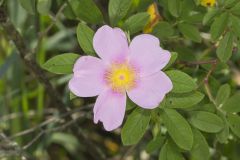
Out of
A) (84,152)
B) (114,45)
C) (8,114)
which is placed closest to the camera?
(114,45)

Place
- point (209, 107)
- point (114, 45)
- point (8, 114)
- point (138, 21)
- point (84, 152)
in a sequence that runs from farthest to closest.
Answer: point (84, 152), point (8, 114), point (209, 107), point (138, 21), point (114, 45)

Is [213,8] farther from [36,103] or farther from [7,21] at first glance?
[36,103]

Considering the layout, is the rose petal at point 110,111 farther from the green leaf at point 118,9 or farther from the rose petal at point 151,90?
the green leaf at point 118,9

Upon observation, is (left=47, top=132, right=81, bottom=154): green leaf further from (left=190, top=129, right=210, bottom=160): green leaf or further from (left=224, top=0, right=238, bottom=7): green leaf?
(left=224, top=0, right=238, bottom=7): green leaf

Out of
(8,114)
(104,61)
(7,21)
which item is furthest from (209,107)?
(8,114)

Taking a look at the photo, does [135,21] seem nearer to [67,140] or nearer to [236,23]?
[236,23]
